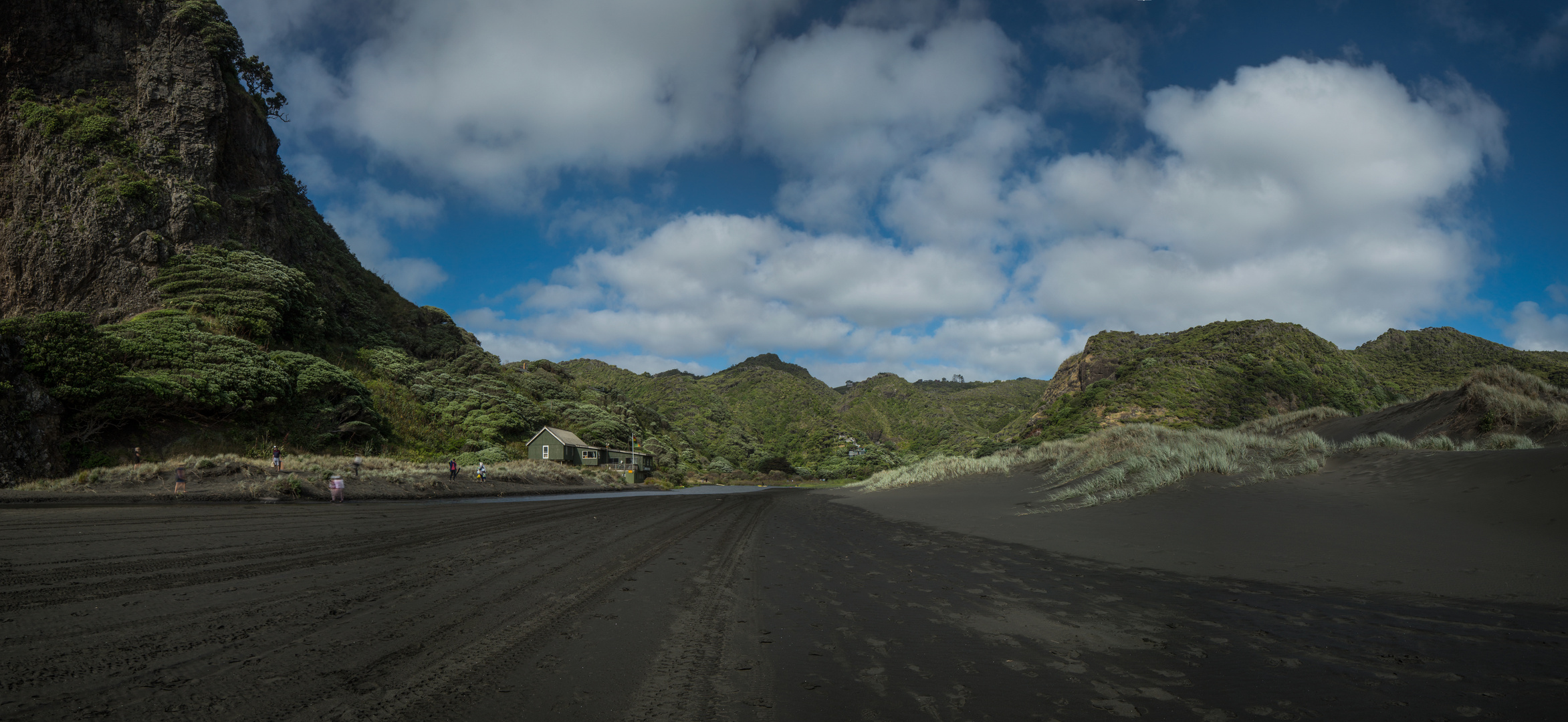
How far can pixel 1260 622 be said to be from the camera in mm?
3947

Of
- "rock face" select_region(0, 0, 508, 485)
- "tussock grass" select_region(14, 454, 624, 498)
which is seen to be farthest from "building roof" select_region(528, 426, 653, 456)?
"tussock grass" select_region(14, 454, 624, 498)

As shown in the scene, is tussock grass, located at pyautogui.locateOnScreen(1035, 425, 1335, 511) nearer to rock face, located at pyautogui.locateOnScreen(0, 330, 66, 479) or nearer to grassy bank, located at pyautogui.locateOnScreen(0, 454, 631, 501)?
grassy bank, located at pyautogui.locateOnScreen(0, 454, 631, 501)

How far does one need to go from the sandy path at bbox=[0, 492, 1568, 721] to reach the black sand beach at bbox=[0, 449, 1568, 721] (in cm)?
2

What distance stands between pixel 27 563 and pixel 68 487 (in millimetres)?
18241

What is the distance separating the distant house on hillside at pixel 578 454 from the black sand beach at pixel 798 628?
45933 mm

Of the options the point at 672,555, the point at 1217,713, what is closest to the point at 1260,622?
the point at 1217,713

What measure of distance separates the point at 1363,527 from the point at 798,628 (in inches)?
285

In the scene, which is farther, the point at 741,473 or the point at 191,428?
the point at 741,473

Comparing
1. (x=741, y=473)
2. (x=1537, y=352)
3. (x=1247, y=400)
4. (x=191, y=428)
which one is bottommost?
(x=741, y=473)

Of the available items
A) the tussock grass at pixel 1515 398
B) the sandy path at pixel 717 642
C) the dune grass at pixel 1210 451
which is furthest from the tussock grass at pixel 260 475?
the tussock grass at pixel 1515 398

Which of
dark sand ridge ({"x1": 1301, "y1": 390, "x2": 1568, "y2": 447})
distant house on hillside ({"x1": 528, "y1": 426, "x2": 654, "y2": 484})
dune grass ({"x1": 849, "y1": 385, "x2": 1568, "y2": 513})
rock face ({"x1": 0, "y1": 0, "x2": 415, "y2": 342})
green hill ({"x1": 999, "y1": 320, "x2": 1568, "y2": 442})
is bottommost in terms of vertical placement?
distant house on hillside ({"x1": 528, "y1": 426, "x2": 654, "y2": 484})

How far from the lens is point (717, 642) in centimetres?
377

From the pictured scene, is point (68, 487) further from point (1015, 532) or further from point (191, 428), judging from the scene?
point (1015, 532)

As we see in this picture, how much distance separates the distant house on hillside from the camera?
52688 mm
